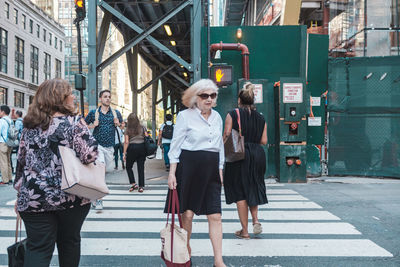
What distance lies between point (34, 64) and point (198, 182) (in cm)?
6356

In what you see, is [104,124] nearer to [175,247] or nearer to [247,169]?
[247,169]

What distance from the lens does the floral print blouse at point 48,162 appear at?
267 cm

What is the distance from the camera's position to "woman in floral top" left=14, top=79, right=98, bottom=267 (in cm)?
268

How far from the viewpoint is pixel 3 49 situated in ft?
162

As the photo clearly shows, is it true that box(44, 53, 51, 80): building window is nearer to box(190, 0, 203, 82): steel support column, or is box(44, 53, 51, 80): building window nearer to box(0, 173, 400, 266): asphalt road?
box(190, 0, 203, 82): steel support column

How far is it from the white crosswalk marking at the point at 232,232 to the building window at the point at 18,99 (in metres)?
50.4

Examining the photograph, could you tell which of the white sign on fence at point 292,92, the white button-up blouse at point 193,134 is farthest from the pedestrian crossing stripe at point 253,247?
the white sign on fence at point 292,92

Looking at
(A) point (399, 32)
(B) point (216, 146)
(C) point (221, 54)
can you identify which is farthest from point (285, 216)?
(A) point (399, 32)

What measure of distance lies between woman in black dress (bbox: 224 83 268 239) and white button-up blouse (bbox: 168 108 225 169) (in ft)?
3.43

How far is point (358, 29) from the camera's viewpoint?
54.4 ft

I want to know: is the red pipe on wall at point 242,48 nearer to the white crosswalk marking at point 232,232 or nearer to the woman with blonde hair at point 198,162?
the white crosswalk marking at point 232,232

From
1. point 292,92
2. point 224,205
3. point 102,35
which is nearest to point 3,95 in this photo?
point 102,35

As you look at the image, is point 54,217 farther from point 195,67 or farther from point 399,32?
point 399,32

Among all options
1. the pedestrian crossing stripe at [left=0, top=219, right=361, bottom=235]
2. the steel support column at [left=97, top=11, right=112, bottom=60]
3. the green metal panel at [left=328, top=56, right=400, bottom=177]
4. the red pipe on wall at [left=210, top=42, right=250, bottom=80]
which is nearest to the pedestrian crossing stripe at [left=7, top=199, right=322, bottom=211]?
the pedestrian crossing stripe at [left=0, top=219, right=361, bottom=235]
